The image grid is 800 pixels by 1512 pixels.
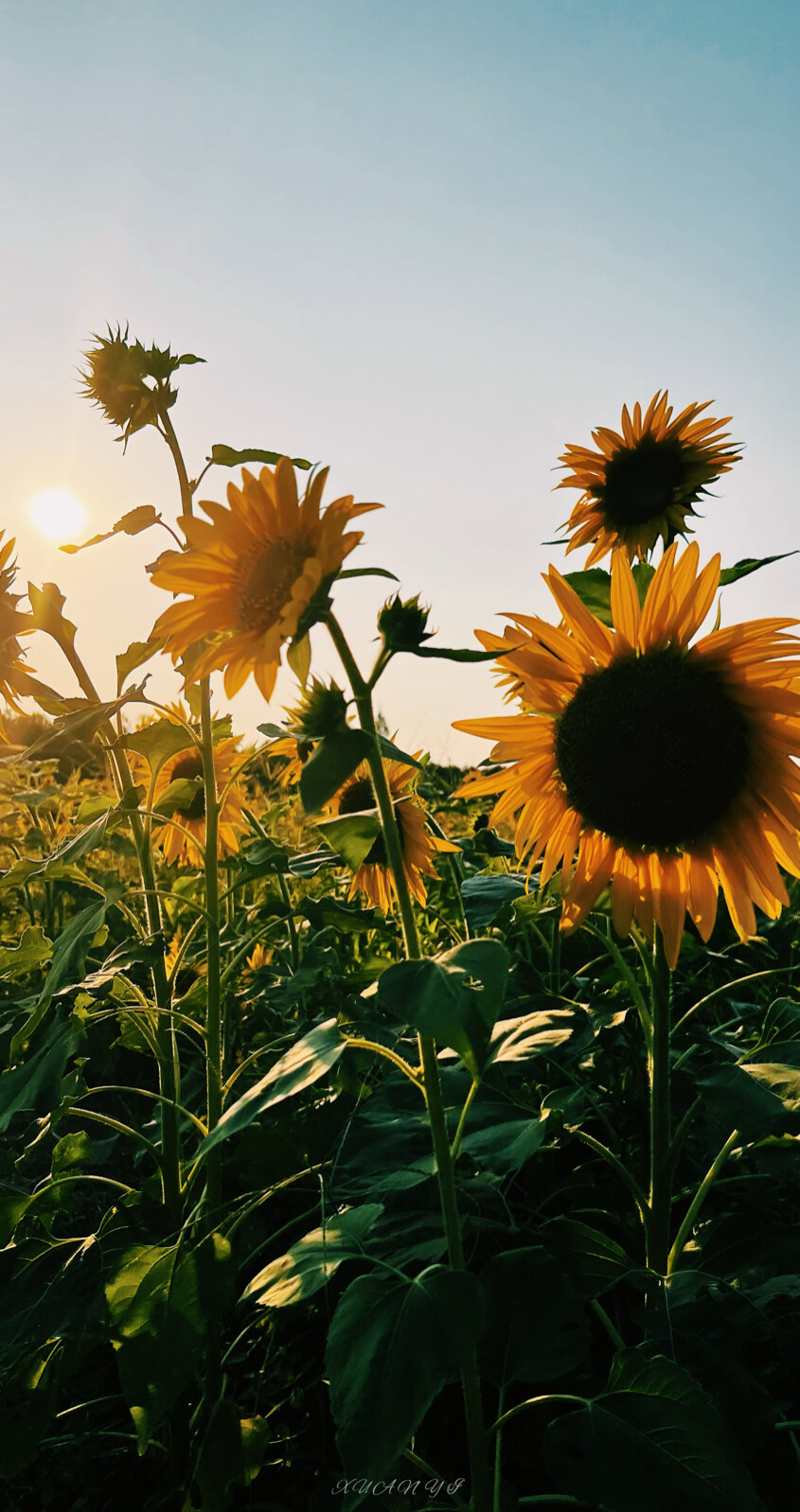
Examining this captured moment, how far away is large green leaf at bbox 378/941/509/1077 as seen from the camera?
72 cm

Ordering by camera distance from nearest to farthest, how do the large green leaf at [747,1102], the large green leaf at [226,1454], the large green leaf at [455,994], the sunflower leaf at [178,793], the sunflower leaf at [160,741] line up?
1. the large green leaf at [455,994]
2. the large green leaf at [747,1102]
3. the large green leaf at [226,1454]
4. the sunflower leaf at [160,741]
5. the sunflower leaf at [178,793]

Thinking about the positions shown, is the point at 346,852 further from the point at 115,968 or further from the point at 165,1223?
the point at 165,1223

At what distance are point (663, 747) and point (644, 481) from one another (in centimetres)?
132

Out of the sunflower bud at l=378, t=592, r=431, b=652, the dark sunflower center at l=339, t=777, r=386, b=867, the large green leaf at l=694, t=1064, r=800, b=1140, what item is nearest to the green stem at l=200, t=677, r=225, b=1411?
the sunflower bud at l=378, t=592, r=431, b=652

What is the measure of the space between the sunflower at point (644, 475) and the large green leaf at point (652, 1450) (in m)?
1.82

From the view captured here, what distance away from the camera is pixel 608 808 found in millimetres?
1323

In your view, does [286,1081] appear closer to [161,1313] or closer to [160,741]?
[161,1313]

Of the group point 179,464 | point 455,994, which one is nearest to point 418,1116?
point 455,994

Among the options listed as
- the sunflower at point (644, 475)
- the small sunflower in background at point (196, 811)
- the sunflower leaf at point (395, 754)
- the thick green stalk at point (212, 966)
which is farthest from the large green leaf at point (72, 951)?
the sunflower at point (644, 475)

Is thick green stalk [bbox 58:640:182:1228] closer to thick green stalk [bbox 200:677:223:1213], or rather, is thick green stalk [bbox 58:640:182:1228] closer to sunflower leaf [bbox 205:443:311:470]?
thick green stalk [bbox 200:677:223:1213]

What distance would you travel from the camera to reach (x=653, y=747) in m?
1.26

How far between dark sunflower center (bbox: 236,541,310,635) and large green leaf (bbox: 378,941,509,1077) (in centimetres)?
40

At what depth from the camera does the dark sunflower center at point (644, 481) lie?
238 centimetres

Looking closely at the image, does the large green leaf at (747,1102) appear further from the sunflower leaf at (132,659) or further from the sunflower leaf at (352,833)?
the sunflower leaf at (132,659)
